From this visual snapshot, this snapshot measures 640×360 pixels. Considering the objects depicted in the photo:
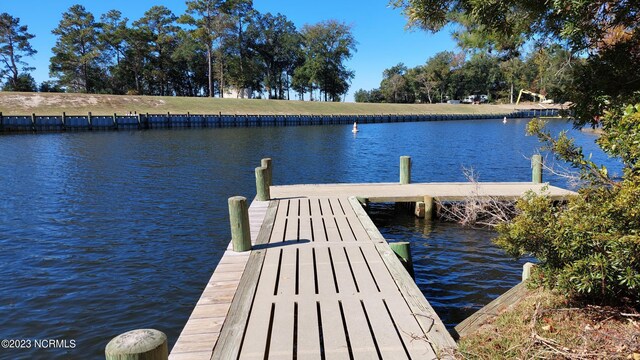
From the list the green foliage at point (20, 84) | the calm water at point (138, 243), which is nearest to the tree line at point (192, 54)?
the green foliage at point (20, 84)

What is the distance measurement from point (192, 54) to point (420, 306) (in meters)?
80.5

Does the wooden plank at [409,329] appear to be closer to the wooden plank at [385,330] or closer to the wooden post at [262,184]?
the wooden plank at [385,330]

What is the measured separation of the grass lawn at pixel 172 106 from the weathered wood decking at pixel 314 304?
54920 mm

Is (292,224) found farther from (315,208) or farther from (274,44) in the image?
(274,44)

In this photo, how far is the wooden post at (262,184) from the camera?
10.9 metres

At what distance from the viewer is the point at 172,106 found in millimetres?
64062

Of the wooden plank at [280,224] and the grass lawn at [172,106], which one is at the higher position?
the grass lawn at [172,106]

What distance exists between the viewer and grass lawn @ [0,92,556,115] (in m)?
53.7

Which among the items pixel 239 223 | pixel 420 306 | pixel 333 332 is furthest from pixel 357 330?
pixel 239 223

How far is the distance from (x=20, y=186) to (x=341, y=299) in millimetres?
17527

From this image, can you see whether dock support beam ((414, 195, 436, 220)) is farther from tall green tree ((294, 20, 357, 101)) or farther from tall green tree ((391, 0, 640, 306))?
tall green tree ((294, 20, 357, 101))

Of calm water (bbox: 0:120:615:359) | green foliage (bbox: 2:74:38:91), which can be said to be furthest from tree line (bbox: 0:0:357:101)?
calm water (bbox: 0:120:615:359)

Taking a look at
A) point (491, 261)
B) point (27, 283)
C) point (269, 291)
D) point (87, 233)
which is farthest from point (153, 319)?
point (491, 261)

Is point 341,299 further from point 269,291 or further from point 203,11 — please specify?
point 203,11
